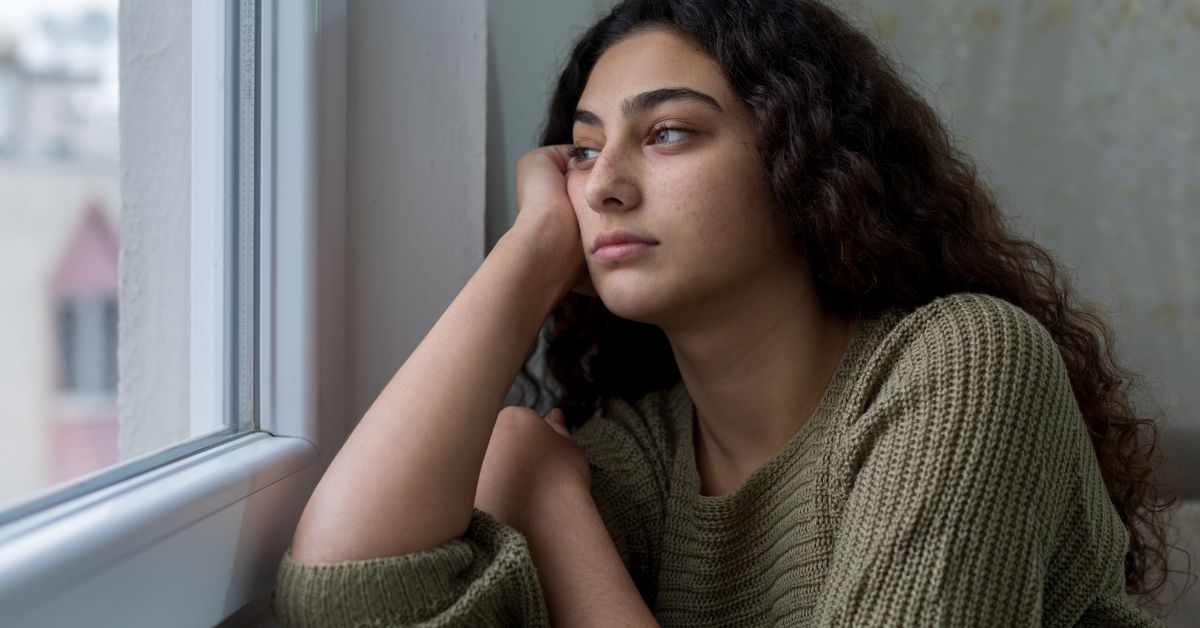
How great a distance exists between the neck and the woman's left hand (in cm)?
19

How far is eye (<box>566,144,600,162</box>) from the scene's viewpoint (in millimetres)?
1077

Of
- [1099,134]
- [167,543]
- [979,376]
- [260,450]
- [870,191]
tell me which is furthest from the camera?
[1099,134]

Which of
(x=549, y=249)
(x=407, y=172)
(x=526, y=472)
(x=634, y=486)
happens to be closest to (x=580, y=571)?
(x=526, y=472)

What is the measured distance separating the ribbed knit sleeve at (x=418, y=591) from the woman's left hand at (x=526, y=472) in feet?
0.41

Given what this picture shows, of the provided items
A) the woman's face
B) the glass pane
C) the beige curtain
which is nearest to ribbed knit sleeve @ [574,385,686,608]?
the woman's face

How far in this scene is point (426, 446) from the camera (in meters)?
0.79

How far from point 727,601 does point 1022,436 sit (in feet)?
1.33

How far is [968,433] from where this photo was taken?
752 mm

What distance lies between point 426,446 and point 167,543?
220 mm

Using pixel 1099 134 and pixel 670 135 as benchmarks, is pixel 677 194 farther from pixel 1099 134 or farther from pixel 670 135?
pixel 1099 134

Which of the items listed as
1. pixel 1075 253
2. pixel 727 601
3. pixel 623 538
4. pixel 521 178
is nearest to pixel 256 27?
pixel 521 178

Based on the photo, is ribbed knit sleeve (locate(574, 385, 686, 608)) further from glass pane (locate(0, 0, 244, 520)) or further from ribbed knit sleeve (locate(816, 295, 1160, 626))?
glass pane (locate(0, 0, 244, 520))

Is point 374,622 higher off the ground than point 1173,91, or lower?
lower

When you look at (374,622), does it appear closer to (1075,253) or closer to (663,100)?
(663,100)
